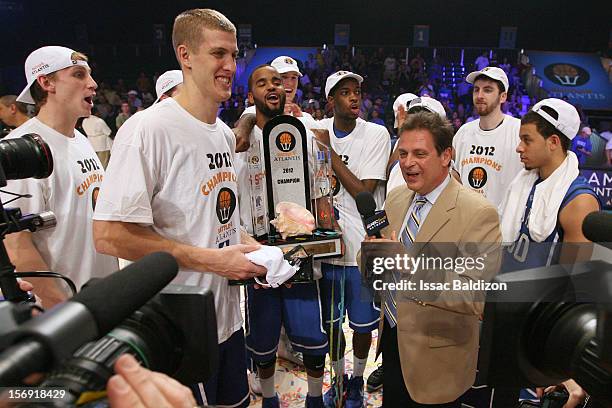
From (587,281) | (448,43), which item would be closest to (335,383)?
(587,281)

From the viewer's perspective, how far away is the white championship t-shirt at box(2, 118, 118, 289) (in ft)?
5.93

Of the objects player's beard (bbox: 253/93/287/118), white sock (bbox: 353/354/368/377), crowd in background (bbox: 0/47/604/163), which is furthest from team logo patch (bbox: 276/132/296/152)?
crowd in background (bbox: 0/47/604/163)

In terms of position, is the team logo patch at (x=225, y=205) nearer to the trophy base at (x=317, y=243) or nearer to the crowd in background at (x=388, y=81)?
the trophy base at (x=317, y=243)

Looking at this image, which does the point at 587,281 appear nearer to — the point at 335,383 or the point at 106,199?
the point at 106,199

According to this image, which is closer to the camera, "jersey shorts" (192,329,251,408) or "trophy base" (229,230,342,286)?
"jersey shorts" (192,329,251,408)

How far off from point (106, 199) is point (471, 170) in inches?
102

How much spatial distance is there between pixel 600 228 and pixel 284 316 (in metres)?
1.91

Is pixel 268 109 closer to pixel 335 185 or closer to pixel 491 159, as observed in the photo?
pixel 335 185

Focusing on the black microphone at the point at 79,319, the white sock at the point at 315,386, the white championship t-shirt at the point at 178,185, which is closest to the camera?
the black microphone at the point at 79,319

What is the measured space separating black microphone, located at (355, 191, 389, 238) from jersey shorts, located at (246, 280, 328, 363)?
919 millimetres

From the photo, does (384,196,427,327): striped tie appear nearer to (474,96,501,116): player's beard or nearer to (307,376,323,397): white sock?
(307,376,323,397): white sock

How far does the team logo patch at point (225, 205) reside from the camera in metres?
1.70

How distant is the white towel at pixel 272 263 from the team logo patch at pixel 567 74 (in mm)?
13764

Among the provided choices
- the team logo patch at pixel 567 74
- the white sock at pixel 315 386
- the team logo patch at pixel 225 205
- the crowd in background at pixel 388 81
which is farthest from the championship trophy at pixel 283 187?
the team logo patch at pixel 567 74
